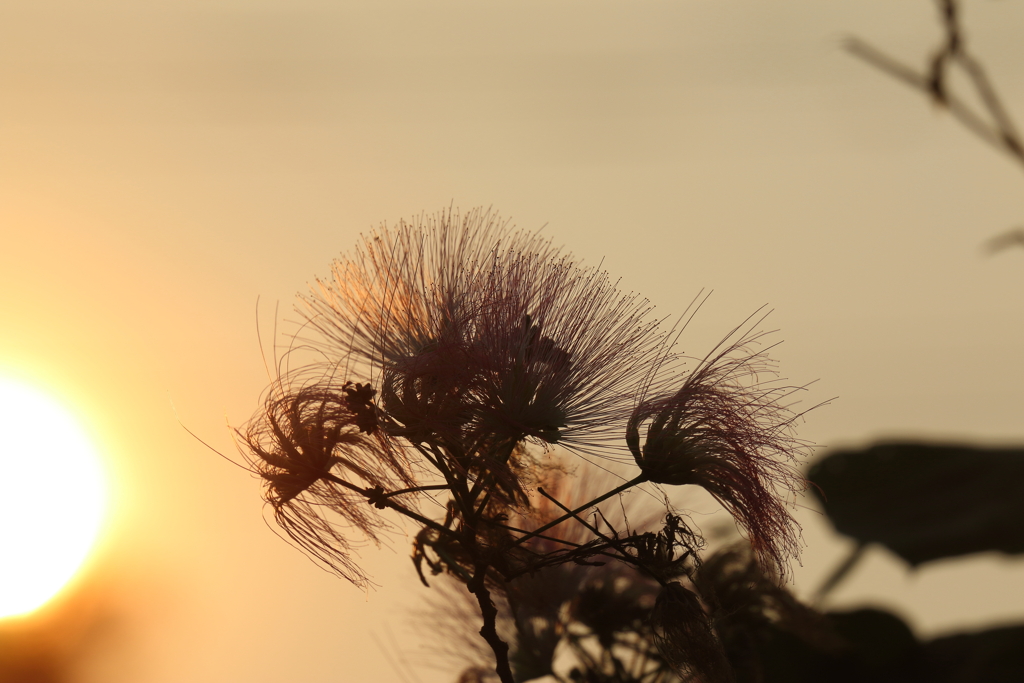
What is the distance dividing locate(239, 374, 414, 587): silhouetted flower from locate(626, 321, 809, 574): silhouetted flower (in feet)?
2.12

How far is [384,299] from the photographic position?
213cm

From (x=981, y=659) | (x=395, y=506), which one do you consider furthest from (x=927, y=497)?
(x=395, y=506)

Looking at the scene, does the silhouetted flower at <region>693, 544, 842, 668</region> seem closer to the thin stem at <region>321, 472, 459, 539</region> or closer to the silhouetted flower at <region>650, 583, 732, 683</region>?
the silhouetted flower at <region>650, 583, 732, 683</region>

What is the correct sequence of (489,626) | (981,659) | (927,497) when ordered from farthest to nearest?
(927,497) → (981,659) → (489,626)

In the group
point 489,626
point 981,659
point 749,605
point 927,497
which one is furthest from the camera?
point 927,497

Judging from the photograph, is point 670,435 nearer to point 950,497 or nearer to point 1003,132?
point 1003,132

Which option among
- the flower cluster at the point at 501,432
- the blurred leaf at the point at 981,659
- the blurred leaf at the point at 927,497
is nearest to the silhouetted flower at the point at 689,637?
the flower cluster at the point at 501,432

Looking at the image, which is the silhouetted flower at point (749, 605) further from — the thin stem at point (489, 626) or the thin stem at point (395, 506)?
the thin stem at point (395, 506)

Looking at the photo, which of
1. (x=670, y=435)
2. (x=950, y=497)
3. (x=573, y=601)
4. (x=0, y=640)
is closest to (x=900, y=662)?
(x=950, y=497)

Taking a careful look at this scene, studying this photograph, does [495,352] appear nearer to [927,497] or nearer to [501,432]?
[501,432]

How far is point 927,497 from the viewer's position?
5.24 meters

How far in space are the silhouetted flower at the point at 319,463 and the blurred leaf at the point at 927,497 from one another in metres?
3.79

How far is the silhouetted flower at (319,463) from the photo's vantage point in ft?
6.31

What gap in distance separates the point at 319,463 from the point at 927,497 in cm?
486
